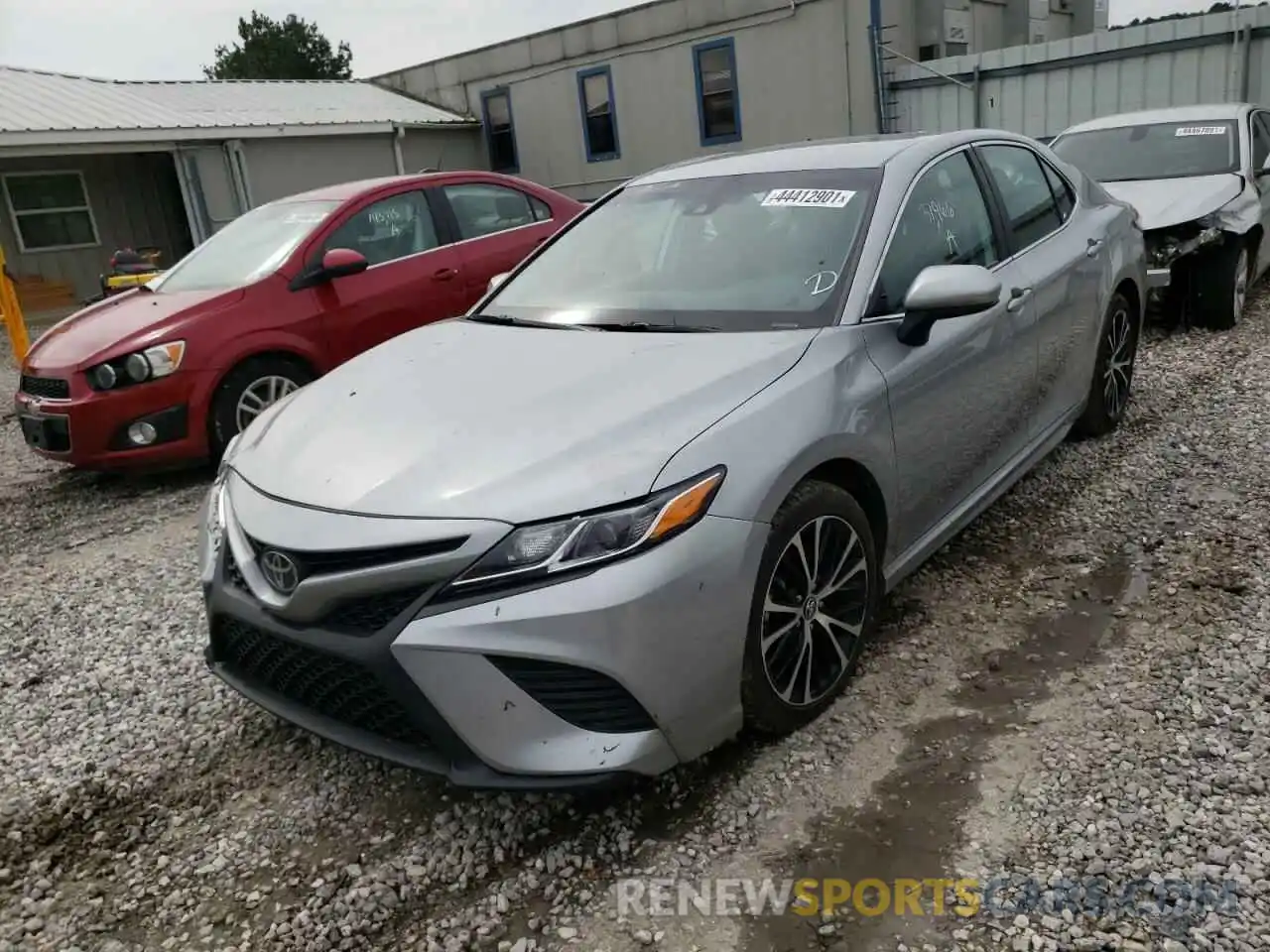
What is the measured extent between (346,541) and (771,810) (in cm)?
126

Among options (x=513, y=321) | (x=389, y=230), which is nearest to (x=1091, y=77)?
(x=389, y=230)

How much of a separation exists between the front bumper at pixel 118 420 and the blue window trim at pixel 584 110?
48.2 feet

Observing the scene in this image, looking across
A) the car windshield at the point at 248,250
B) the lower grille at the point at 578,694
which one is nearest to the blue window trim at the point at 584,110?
the car windshield at the point at 248,250

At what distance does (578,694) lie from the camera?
86.8 inches

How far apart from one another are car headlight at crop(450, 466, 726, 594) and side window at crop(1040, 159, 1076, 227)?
307 centimetres

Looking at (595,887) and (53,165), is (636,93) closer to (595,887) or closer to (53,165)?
(53,165)

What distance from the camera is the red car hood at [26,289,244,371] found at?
17.4 ft

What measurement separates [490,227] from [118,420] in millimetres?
2749

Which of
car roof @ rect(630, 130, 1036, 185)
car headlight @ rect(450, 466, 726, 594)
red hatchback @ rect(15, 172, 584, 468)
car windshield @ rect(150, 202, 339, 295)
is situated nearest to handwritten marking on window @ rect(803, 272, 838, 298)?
car roof @ rect(630, 130, 1036, 185)

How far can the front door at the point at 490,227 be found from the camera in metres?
6.55

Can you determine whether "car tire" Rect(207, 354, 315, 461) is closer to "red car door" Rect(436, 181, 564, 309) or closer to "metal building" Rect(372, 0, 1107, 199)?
"red car door" Rect(436, 181, 564, 309)

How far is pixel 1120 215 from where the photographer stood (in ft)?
16.1

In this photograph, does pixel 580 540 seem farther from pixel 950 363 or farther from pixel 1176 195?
pixel 1176 195

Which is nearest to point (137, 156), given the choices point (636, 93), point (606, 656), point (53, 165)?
Answer: point (53, 165)
